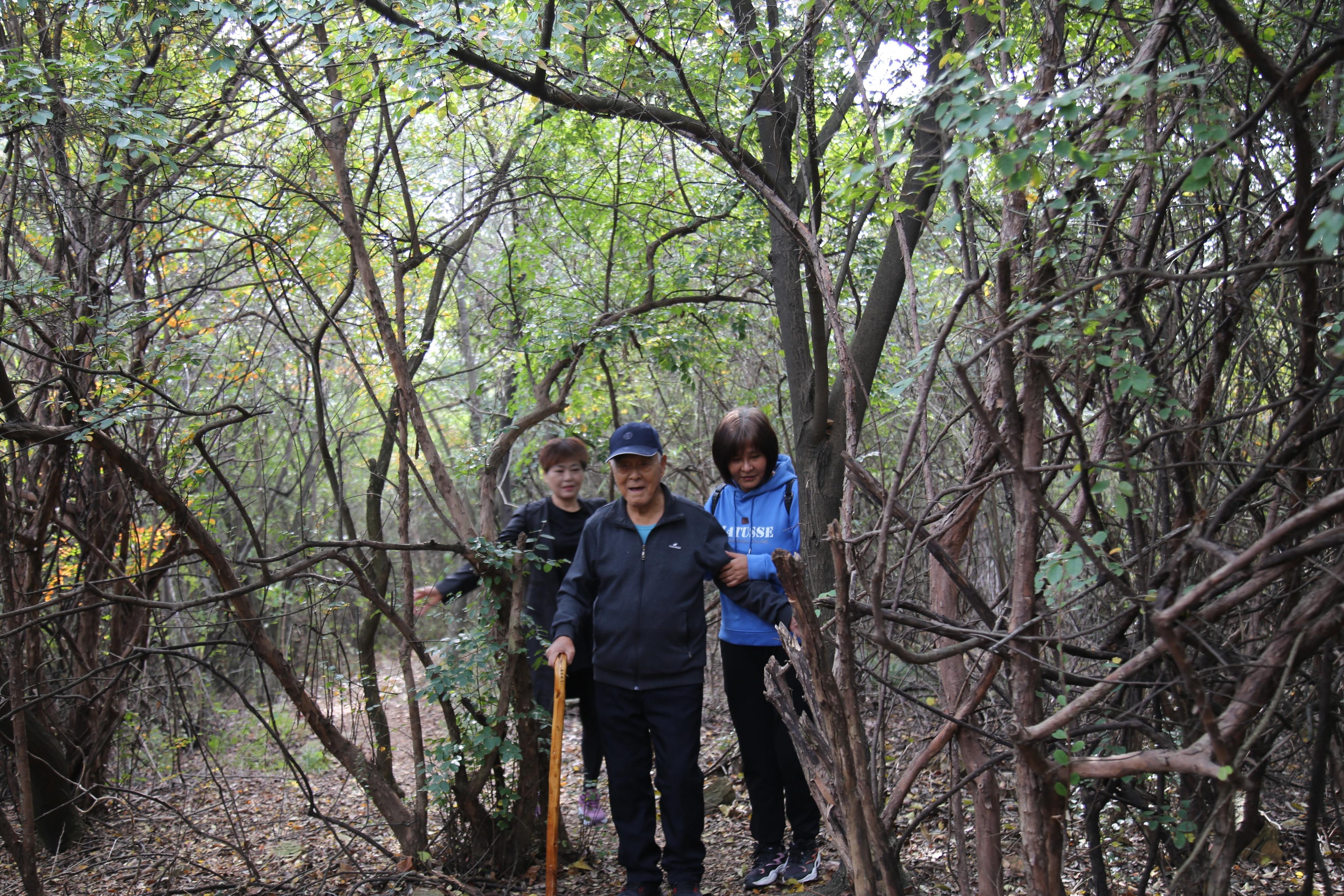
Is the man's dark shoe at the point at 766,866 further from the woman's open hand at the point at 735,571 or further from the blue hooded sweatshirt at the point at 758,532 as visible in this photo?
the woman's open hand at the point at 735,571

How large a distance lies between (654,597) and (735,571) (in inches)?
13.3

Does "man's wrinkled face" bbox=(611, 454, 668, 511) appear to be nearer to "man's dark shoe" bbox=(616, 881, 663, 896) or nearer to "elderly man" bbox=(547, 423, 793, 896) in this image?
"elderly man" bbox=(547, 423, 793, 896)

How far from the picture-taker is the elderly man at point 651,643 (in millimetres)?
3436

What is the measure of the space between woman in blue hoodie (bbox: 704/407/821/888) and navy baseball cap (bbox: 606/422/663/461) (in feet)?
1.23

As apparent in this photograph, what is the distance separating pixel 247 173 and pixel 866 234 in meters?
4.13

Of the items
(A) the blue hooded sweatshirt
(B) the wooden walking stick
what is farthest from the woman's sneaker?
(A) the blue hooded sweatshirt

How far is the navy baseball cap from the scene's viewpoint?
355cm

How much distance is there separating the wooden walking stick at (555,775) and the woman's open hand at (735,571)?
70 centimetres

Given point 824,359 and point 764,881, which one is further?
point 824,359

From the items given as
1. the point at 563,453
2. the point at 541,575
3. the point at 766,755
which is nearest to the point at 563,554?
the point at 541,575

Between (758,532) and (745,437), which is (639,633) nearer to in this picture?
(758,532)

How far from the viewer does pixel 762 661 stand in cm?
368

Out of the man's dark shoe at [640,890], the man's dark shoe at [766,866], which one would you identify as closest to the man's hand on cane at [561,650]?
the man's dark shoe at [640,890]

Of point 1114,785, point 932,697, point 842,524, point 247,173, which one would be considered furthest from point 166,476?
point 1114,785
